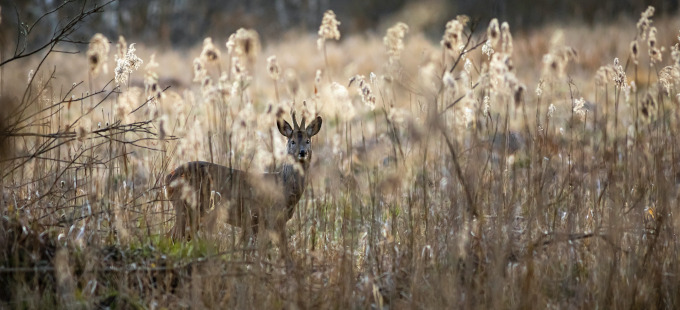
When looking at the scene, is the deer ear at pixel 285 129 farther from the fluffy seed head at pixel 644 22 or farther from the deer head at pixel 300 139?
the fluffy seed head at pixel 644 22

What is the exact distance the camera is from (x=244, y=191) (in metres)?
5.35

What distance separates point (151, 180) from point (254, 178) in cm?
77

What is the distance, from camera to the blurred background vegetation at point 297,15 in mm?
21484

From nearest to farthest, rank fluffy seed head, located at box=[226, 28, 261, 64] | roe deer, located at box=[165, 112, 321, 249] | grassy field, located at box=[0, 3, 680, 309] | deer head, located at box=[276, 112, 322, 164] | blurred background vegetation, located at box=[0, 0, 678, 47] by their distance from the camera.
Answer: grassy field, located at box=[0, 3, 680, 309], fluffy seed head, located at box=[226, 28, 261, 64], roe deer, located at box=[165, 112, 321, 249], deer head, located at box=[276, 112, 322, 164], blurred background vegetation, located at box=[0, 0, 678, 47]

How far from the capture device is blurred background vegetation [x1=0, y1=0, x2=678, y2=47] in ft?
70.5

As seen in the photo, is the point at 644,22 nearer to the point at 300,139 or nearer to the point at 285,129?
the point at 300,139

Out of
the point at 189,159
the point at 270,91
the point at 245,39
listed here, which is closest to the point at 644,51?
the point at 270,91

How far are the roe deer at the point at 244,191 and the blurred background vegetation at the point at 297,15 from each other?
14.0 meters

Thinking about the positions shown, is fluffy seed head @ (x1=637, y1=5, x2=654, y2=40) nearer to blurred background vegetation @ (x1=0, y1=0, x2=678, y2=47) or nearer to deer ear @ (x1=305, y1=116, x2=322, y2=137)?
deer ear @ (x1=305, y1=116, x2=322, y2=137)

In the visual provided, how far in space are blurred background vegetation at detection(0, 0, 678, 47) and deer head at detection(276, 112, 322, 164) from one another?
45.4ft

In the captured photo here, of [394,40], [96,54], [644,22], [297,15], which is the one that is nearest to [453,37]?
[394,40]

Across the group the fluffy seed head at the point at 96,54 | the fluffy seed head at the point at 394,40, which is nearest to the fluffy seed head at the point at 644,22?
the fluffy seed head at the point at 394,40

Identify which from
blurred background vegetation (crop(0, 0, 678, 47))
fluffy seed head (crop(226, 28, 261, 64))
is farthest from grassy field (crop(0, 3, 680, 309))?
blurred background vegetation (crop(0, 0, 678, 47))

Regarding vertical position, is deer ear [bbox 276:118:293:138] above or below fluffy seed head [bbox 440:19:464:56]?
below
